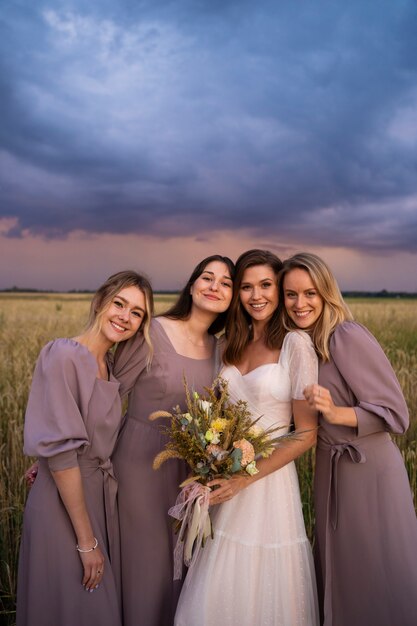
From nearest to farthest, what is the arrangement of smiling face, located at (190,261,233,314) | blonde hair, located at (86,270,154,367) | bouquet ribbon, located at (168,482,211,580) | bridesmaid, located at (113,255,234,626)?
bouquet ribbon, located at (168,482,211,580) < blonde hair, located at (86,270,154,367) < bridesmaid, located at (113,255,234,626) < smiling face, located at (190,261,233,314)

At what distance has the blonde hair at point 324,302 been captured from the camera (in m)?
3.29

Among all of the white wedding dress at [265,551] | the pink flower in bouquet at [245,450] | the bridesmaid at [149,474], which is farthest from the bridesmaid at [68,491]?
the pink flower in bouquet at [245,450]

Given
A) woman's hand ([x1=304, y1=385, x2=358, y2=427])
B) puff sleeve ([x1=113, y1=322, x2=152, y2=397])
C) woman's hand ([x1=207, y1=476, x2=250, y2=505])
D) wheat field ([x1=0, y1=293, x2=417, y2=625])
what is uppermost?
puff sleeve ([x1=113, y1=322, x2=152, y2=397])

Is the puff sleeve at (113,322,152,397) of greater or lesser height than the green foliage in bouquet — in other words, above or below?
above

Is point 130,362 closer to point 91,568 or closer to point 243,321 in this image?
point 243,321

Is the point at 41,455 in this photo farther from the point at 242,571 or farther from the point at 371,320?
the point at 371,320

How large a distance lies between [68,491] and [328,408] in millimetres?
1442

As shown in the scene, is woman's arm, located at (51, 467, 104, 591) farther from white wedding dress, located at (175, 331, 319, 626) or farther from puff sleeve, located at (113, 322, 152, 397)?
puff sleeve, located at (113, 322, 152, 397)

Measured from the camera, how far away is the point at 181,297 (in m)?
4.08

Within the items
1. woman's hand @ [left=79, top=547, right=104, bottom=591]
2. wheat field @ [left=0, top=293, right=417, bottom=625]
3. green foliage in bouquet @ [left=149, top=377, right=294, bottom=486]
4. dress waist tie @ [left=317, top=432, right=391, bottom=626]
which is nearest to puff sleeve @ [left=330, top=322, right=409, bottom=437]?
dress waist tie @ [left=317, top=432, right=391, bottom=626]

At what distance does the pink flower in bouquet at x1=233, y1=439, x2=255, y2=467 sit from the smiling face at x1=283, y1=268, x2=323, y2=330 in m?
0.92

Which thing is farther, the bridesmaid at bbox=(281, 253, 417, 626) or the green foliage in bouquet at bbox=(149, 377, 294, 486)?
the bridesmaid at bbox=(281, 253, 417, 626)

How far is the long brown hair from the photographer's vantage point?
3576 millimetres

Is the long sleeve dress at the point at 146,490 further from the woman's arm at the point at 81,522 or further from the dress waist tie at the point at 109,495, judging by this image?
the woman's arm at the point at 81,522
